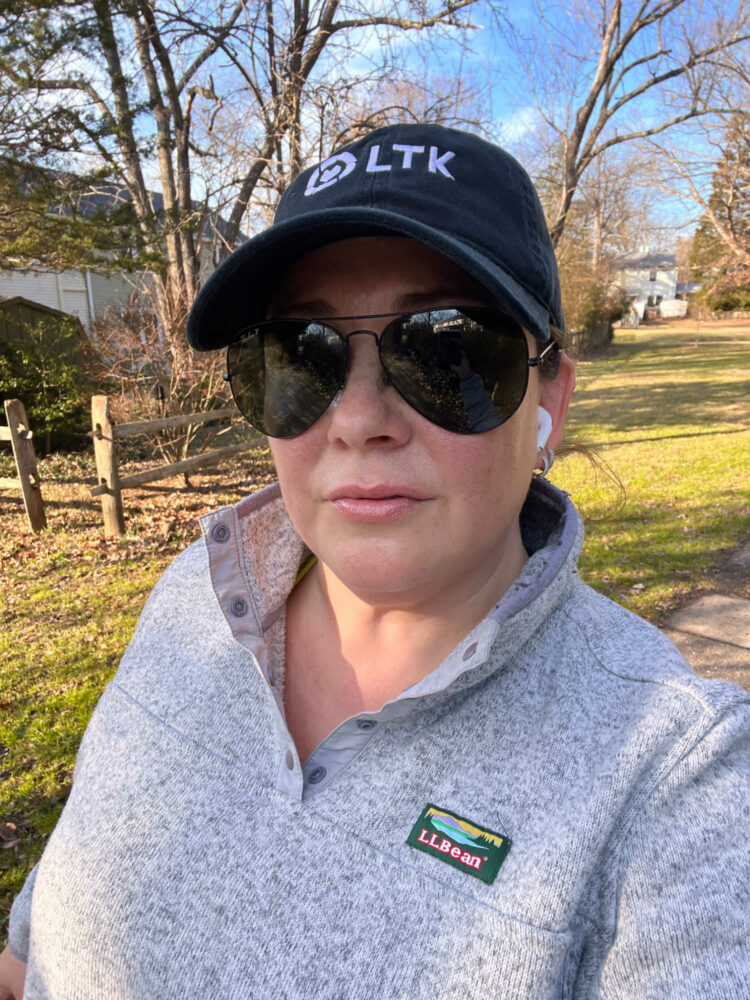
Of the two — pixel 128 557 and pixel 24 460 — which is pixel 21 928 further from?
pixel 24 460

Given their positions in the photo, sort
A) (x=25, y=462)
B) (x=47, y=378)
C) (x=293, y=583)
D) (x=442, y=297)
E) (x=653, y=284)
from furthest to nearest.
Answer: (x=653, y=284) < (x=47, y=378) < (x=25, y=462) < (x=293, y=583) < (x=442, y=297)

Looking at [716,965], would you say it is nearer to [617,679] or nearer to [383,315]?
[617,679]

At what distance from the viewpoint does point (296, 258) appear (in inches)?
46.6

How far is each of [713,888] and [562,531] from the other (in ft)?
2.04

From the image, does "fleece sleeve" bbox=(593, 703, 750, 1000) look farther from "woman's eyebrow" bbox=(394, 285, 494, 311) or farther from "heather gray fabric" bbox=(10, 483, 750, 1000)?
"woman's eyebrow" bbox=(394, 285, 494, 311)

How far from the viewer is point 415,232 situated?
3.23 feet

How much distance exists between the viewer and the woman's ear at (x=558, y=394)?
4.31 ft

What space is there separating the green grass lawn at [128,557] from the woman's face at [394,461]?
0.82 meters

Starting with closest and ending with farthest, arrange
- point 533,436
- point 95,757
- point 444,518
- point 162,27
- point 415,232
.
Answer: point 415,232 < point 444,518 < point 533,436 < point 95,757 < point 162,27

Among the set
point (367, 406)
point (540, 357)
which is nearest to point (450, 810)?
point (367, 406)

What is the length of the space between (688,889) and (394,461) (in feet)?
2.37

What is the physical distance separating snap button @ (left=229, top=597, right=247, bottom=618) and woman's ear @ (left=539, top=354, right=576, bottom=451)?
0.74m

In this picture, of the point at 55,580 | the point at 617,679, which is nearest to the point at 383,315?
the point at 617,679

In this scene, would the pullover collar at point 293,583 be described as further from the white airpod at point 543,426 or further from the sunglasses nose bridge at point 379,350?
the sunglasses nose bridge at point 379,350
